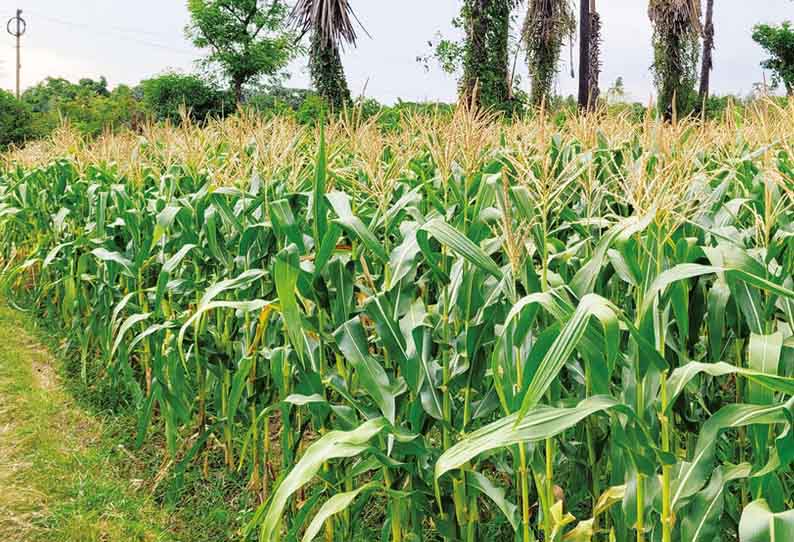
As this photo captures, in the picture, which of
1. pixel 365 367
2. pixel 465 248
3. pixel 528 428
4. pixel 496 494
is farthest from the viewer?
pixel 365 367

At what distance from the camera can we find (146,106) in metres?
27.3

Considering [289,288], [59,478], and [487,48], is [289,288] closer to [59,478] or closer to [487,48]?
[59,478]

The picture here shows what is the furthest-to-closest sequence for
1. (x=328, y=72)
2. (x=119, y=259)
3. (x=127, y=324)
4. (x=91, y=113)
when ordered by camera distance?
(x=91, y=113) → (x=328, y=72) → (x=119, y=259) → (x=127, y=324)

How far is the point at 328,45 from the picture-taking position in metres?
18.4

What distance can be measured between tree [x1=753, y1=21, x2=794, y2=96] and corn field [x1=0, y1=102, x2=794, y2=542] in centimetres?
3881

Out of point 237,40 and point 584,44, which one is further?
point 237,40

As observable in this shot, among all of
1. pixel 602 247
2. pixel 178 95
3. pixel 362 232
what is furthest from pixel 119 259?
pixel 178 95

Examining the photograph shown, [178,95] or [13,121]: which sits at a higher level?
[178,95]

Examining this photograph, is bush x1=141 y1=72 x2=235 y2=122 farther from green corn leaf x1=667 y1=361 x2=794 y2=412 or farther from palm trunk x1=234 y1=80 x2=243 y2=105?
green corn leaf x1=667 y1=361 x2=794 y2=412

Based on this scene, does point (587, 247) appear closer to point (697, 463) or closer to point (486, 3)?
point (697, 463)

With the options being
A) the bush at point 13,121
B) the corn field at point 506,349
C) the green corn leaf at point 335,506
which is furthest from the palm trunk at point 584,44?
the green corn leaf at point 335,506

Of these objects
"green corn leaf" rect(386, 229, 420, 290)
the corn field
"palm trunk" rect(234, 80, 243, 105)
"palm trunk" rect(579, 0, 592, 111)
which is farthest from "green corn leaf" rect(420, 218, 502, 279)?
"palm trunk" rect(234, 80, 243, 105)

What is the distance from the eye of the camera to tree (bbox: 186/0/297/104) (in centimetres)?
2755

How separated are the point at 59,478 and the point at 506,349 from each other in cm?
269
